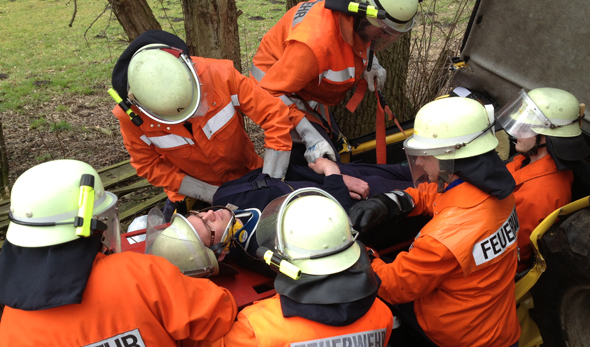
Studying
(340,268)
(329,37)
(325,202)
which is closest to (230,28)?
(329,37)

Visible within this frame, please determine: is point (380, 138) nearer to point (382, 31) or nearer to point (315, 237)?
point (382, 31)

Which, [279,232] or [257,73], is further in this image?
[257,73]

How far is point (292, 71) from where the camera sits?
2762 millimetres

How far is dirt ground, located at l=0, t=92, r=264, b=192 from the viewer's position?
5500 mm

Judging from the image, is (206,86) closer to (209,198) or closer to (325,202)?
(209,198)

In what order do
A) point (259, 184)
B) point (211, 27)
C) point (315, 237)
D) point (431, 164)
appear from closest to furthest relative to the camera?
point (315, 237) → point (431, 164) → point (259, 184) → point (211, 27)

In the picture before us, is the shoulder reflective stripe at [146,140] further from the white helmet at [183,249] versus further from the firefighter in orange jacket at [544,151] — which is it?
the firefighter in orange jacket at [544,151]

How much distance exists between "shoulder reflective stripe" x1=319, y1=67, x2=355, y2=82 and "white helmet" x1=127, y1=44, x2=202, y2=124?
3.20 feet

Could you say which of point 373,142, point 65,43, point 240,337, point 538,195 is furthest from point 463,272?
point 65,43

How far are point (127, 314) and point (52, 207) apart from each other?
0.48 m

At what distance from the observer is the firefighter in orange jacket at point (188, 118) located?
2.19 metres

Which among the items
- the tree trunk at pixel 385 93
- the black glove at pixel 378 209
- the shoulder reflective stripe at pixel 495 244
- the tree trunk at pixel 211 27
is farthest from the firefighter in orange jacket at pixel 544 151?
the tree trunk at pixel 211 27

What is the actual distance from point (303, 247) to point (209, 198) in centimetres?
152

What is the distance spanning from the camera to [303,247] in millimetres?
1639
